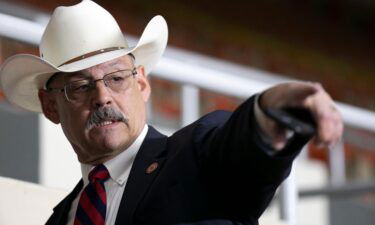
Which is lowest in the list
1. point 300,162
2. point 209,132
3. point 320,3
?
point 320,3

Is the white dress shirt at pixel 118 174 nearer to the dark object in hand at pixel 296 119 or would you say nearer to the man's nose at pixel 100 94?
the man's nose at pixel 100 94

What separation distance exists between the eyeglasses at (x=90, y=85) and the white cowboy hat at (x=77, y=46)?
4cm

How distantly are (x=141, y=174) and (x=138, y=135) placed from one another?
16 cm

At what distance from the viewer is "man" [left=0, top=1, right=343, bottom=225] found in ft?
8.73

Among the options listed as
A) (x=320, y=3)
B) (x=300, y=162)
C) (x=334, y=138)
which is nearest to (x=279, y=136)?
(x=334, y=138)

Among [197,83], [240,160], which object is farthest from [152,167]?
[197,83]

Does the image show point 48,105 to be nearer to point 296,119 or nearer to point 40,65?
point 40,65

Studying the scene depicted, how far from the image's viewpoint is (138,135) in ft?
10.6

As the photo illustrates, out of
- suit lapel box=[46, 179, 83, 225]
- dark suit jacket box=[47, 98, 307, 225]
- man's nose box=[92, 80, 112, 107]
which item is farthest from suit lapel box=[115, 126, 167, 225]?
suit lapel box=[46, 179, 83, 225]

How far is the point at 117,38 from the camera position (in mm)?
3352

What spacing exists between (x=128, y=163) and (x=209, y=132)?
338 mm

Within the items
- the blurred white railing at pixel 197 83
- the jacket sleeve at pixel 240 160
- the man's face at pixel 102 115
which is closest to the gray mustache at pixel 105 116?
the man's face at pixel 102 115

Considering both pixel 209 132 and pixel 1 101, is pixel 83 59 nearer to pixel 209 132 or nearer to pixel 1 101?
pixel 209 132

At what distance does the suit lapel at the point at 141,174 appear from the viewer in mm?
3016
